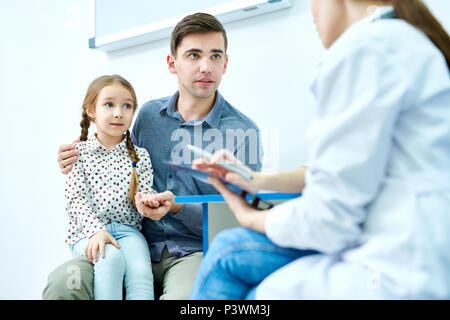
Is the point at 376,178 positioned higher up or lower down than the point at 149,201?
higher up

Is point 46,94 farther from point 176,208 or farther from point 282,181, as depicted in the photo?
point 282,181

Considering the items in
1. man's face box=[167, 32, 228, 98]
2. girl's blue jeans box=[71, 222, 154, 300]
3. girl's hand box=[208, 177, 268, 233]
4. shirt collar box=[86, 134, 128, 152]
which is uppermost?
man's face box=[167, 32, 228, 98]

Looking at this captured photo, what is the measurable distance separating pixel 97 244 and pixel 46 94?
143 centimetres

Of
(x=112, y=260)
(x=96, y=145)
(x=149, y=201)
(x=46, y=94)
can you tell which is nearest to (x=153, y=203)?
(x=149, y=201)

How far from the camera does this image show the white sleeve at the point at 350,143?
60 centimetres

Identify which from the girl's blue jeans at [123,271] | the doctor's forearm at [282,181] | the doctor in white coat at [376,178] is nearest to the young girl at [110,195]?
the girl's blue jeans at [123,271]

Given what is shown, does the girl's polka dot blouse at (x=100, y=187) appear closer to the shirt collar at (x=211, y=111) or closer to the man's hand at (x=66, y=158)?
the man's hand at (x=66, y=158)

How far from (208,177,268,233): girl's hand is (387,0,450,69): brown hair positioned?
1.29ft

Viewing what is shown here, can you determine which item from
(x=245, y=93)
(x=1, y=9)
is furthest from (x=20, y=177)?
(x=245, y=93)

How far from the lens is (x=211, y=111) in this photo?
5.28ft

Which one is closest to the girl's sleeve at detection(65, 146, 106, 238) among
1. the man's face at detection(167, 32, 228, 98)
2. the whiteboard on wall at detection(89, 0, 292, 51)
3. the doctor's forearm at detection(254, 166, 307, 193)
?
the man's face at detection(167, 32, 228, 98)

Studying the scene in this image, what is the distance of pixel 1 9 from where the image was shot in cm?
258

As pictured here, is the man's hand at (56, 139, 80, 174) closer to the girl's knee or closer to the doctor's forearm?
the girl's knee

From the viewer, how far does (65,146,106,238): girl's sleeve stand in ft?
4.42
